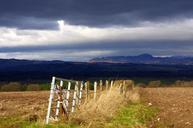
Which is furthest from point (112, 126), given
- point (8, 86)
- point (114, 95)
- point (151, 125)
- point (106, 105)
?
point (8, 86)

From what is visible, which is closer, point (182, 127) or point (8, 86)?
point (182, 127)

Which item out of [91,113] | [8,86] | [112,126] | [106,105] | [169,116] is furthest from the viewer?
[8,86]

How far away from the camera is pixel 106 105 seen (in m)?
25.2

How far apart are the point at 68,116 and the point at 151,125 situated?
393 cm

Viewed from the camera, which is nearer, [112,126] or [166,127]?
[112,126]

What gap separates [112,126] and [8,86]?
85.2 m

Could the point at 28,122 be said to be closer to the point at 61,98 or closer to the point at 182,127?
the point at 61,98

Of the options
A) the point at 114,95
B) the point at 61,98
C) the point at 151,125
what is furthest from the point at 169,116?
the point at 61,98

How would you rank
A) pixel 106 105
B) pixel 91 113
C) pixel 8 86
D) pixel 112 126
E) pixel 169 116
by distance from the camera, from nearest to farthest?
pixel 112 126
pixel 91 113
pixel 106 105
pixel 169 116
pixel 8 86

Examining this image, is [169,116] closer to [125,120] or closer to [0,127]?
[125,120]

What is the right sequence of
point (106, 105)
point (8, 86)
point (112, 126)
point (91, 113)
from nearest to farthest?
point (112, 126)
point (91, 113)
point (106, 105)
point (8, 86)

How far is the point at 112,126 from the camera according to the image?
20.2 m

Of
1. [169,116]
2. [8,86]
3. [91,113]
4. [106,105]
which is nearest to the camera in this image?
[91,113]

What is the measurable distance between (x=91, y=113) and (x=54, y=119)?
213cm
